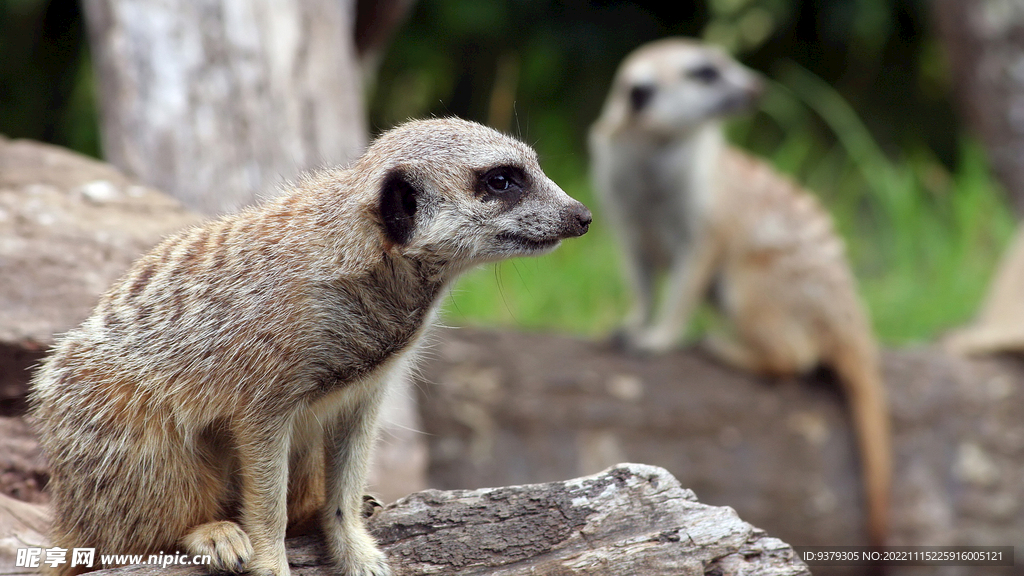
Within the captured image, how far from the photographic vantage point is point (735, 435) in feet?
18.0

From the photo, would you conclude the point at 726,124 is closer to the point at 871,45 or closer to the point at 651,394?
the point at 871,45

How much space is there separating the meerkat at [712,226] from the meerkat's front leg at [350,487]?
3727mm

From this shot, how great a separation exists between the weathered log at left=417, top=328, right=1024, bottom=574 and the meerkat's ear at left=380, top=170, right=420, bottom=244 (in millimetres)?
3039

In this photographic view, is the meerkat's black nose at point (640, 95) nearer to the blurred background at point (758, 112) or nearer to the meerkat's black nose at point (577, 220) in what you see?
the blurred background at point (758, 112)

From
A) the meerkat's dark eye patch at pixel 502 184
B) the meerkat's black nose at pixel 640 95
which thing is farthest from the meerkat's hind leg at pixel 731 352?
the meerkat's dark eye patch at pixel 502 184

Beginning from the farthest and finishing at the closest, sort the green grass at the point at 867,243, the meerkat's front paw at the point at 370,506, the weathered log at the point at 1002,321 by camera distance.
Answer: the green grass at the point at 867,243, the weathered log at the point at 1002,321, the meerkat's front paw at the point at 370,506

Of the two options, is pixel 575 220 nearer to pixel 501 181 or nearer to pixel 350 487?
pixel 501 181

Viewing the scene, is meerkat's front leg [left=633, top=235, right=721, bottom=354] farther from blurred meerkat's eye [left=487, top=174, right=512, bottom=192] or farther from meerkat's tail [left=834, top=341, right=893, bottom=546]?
blurred meerkat's eye [left=487, top=174, right=512, bottom=192]

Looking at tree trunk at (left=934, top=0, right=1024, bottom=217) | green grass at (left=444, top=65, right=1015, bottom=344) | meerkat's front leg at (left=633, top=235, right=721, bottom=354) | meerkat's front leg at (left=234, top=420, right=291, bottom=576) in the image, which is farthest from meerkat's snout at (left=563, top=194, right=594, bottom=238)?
tree trunk at (left=934, top=0, right=1024, bottom=217)

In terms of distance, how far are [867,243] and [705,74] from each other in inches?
98.7

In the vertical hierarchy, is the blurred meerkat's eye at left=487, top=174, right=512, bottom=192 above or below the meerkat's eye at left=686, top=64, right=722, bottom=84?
below

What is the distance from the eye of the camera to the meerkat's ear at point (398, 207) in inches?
85.6

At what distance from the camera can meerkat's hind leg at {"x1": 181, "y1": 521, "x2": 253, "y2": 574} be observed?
2084 mm

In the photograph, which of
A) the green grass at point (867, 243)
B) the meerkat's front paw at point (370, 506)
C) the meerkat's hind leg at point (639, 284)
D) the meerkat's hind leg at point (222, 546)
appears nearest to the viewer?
the meerkat's hind leg at point (222, 546)
